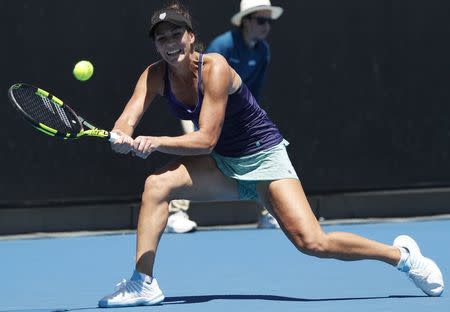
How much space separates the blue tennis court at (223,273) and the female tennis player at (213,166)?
18 centimetres

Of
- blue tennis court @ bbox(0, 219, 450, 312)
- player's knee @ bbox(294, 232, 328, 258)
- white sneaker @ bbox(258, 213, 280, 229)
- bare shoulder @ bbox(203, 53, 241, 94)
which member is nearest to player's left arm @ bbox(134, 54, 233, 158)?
bare shoulder @ bbox(203, 53, 241, 94)

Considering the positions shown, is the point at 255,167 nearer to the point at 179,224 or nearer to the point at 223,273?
the point at 223,273

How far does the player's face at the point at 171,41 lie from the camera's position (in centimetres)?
520

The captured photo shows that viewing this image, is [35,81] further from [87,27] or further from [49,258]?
[49,258]

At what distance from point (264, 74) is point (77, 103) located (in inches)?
53.4

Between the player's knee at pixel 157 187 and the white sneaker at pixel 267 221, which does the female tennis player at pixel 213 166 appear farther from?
the white sneaker at pixel 267 221

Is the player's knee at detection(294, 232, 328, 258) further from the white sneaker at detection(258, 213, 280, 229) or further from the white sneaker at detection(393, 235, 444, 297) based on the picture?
the white sneaker at detection(258, 213, 280, 229)

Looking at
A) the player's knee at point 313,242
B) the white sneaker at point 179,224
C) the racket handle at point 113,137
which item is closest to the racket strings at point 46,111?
the racket handle at point 113,137

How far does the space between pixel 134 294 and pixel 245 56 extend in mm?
3242

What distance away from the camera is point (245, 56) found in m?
8.12

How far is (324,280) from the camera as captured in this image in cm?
599

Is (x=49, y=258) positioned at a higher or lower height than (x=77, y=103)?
lower

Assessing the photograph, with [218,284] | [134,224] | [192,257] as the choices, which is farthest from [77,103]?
[218,284]

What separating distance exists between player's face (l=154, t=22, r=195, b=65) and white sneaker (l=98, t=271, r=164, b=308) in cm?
99
